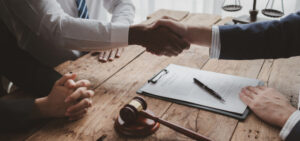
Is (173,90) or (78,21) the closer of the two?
(173,90)

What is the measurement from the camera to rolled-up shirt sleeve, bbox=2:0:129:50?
1.37 metres

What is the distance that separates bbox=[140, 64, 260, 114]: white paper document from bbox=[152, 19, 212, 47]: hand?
6.1 inches

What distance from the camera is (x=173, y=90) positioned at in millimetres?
1065

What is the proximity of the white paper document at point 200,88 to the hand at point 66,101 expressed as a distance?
0.23m

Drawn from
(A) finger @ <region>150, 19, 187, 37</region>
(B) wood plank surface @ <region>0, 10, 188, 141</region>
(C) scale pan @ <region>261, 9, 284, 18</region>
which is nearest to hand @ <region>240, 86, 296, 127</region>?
(A) finger @ <region>150, 19, 187, 37</region>

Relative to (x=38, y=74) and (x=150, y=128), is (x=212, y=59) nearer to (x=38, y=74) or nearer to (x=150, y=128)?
(x=150, y=128)

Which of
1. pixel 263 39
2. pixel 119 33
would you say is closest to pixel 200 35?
pixel 263 39

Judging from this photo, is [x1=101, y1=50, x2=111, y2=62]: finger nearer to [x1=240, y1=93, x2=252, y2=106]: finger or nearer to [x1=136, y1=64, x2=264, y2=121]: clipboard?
[x1=136, y1=64, x2=264, y2=121]: clipboard

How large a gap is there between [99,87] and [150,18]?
903 mm

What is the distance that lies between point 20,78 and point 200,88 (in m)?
0.75

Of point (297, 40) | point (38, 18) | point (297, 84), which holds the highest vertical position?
point (38, 18)

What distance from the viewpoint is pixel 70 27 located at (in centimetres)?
139

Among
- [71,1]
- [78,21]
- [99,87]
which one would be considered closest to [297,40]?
[99,87]

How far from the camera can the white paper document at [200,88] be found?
972 millimetres
